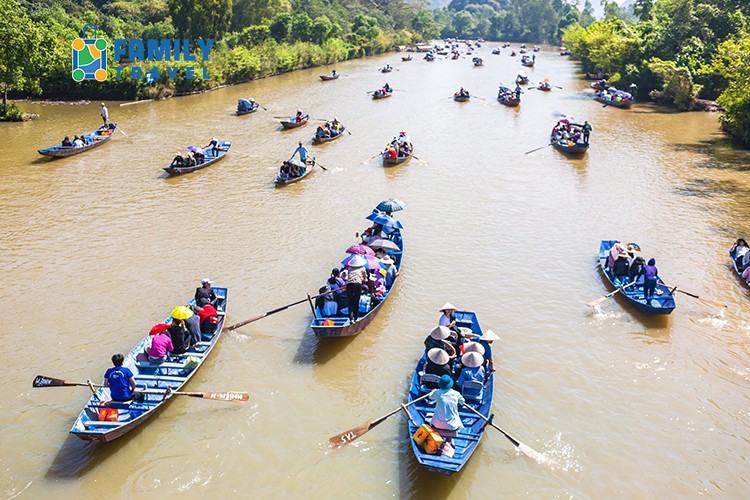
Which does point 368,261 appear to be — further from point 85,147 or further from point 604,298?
point 85,147

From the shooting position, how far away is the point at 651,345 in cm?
1202

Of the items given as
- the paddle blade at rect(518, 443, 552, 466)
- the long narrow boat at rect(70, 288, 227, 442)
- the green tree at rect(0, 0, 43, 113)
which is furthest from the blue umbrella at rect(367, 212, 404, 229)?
the green tree at rect(0, 0, 43, 113)

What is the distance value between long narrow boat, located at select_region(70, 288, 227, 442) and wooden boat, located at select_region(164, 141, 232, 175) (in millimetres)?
12893

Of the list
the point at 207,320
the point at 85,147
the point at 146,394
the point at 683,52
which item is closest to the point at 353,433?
the point at 146,394

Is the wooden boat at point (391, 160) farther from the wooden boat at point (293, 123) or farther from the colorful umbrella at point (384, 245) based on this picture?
the colorful umbrella at point (384, 245)

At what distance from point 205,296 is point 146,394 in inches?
124

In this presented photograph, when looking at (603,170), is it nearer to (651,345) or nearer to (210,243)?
(651,345)

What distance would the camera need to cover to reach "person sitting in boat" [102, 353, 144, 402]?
9195 mm

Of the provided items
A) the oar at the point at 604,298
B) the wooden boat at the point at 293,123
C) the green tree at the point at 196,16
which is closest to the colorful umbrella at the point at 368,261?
the oar at the point at 604,298

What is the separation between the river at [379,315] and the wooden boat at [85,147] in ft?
1.73

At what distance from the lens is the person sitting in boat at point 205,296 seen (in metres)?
12.3

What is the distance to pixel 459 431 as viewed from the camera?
8.86m

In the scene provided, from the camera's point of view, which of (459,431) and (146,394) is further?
(146,394)

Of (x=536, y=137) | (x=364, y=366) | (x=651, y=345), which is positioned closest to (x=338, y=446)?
(x=364, y=366)
